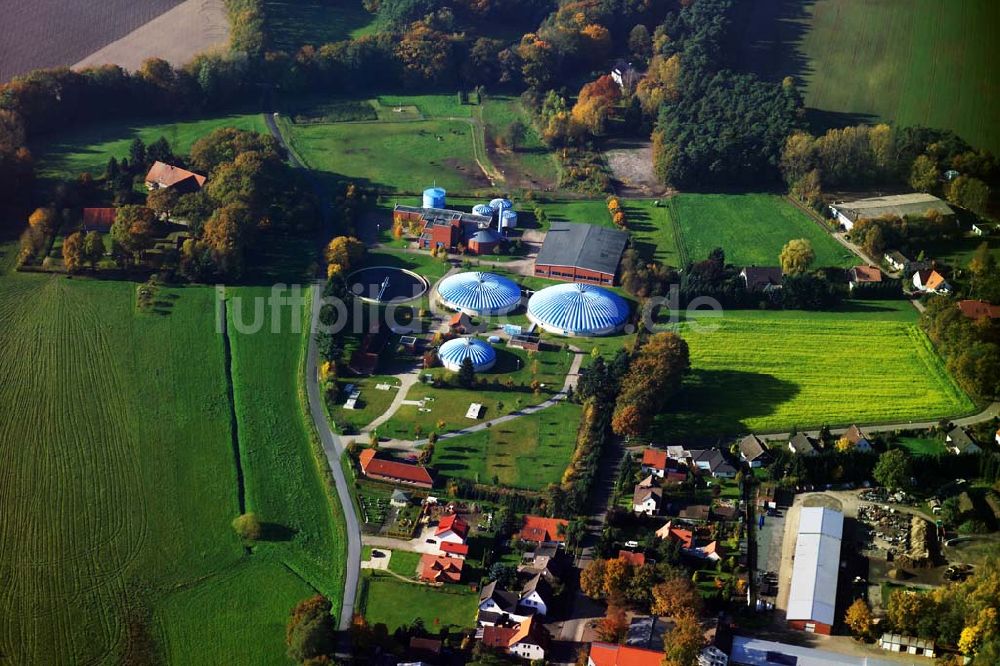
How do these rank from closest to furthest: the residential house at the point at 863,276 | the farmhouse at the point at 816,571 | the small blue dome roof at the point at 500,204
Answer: the farmhouse at the point at 816,571
the residential house at the point at 863,276
the small blue dome roof at the point at 500,204

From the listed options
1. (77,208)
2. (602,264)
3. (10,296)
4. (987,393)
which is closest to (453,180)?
(602,264)

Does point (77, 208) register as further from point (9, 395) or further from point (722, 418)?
point (722, 418)

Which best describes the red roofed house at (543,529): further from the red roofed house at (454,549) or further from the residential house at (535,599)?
the residential house at (535,599)

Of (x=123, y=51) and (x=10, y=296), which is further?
Result: (x=123, y=51)

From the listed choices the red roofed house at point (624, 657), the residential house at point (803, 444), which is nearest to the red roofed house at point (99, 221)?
the residential house at point (803, 444)

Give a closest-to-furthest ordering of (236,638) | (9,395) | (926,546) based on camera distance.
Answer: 1. (236,638)
2. (926,546)
3. (9,395)

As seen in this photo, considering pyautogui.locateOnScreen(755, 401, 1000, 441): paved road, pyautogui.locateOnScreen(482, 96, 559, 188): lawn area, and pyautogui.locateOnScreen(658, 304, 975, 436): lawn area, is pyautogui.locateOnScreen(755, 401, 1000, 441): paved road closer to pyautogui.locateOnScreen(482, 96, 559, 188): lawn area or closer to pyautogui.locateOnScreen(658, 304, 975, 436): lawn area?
pyautogui.locateOnScreen(658, 304, 975, 436): lawn area

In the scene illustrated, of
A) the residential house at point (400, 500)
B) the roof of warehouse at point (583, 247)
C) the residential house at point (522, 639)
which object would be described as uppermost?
the roof of warehouse at point (583, 247)
